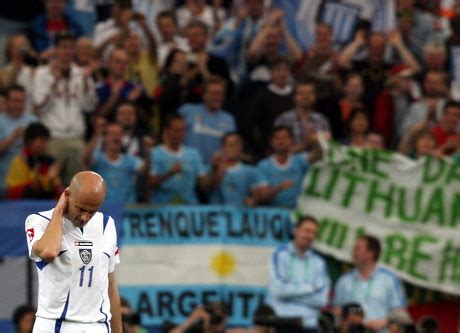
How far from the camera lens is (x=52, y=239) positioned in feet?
30.8

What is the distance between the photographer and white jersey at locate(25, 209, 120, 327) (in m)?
9.66

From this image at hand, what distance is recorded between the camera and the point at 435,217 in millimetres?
16562

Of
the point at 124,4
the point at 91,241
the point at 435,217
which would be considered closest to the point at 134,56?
the point at 124,4

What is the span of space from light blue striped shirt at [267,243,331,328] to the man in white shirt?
8.63 feet

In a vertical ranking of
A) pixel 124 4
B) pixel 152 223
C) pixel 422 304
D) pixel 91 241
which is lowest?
pixel 422 304

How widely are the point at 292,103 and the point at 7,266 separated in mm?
3887

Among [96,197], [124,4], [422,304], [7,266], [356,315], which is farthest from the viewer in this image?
[124,4]

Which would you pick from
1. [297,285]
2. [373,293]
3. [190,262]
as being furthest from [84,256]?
[190,262]

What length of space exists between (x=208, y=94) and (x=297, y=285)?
2578 millimetres

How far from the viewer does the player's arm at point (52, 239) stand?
937 cm

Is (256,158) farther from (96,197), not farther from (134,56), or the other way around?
(96,197)

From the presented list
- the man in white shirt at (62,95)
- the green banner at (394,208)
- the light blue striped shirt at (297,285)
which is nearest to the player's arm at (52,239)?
the light blue striped shirt at (297,285)

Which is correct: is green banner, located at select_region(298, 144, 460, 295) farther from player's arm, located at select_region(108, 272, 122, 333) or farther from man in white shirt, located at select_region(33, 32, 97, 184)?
player's arm, located at select_region(108, 272, 122, 333)

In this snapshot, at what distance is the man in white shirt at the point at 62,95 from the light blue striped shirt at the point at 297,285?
2632 millimetres
